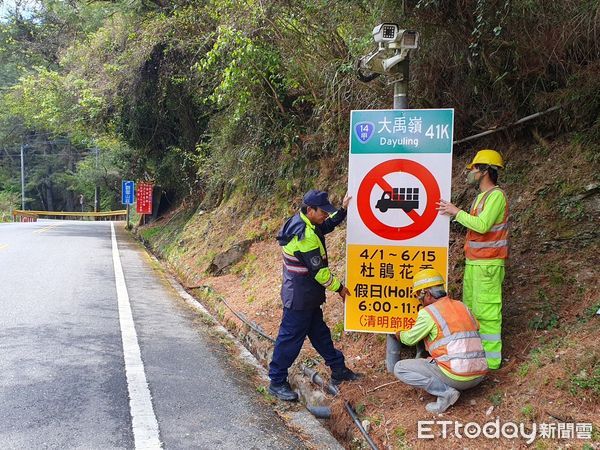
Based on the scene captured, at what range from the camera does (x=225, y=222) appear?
38.9 ft

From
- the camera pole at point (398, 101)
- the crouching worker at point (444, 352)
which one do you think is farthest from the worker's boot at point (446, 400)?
the camera pole at point (398, 101)

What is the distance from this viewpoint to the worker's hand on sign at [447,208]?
3719 millimetres

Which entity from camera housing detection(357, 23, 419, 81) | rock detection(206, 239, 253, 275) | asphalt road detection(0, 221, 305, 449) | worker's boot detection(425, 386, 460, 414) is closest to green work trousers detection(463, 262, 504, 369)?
worker's boot detection(425, 386, 460, 414)

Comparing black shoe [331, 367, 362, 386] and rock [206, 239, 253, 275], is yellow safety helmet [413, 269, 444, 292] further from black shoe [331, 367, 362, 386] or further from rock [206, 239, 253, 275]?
rock [206, 239, 253, 275]

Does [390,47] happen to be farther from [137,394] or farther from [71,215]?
[71,215]

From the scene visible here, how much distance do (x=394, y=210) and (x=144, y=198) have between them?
2132 cm

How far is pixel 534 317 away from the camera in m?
3.96

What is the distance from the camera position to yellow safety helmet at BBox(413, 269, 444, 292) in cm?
366

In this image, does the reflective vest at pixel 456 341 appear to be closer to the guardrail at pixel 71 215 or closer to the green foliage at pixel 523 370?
the green foliage at pixel 523 370

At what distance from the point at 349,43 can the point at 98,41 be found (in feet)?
46.8

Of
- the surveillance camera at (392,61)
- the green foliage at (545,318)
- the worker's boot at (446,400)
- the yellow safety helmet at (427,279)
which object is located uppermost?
the surveillance camera at (392,61)

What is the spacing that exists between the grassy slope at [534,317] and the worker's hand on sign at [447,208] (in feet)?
3.62

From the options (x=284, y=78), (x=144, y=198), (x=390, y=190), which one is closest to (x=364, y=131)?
(x=390, y=190)

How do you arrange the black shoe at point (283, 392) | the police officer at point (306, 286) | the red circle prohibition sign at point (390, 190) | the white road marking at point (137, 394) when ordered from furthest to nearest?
the black shoe at point (283, 392) → the police officer at point (306, 286) → the red circle prohibition sign at point (390, 190) → the white road marking at point (137, 394)
